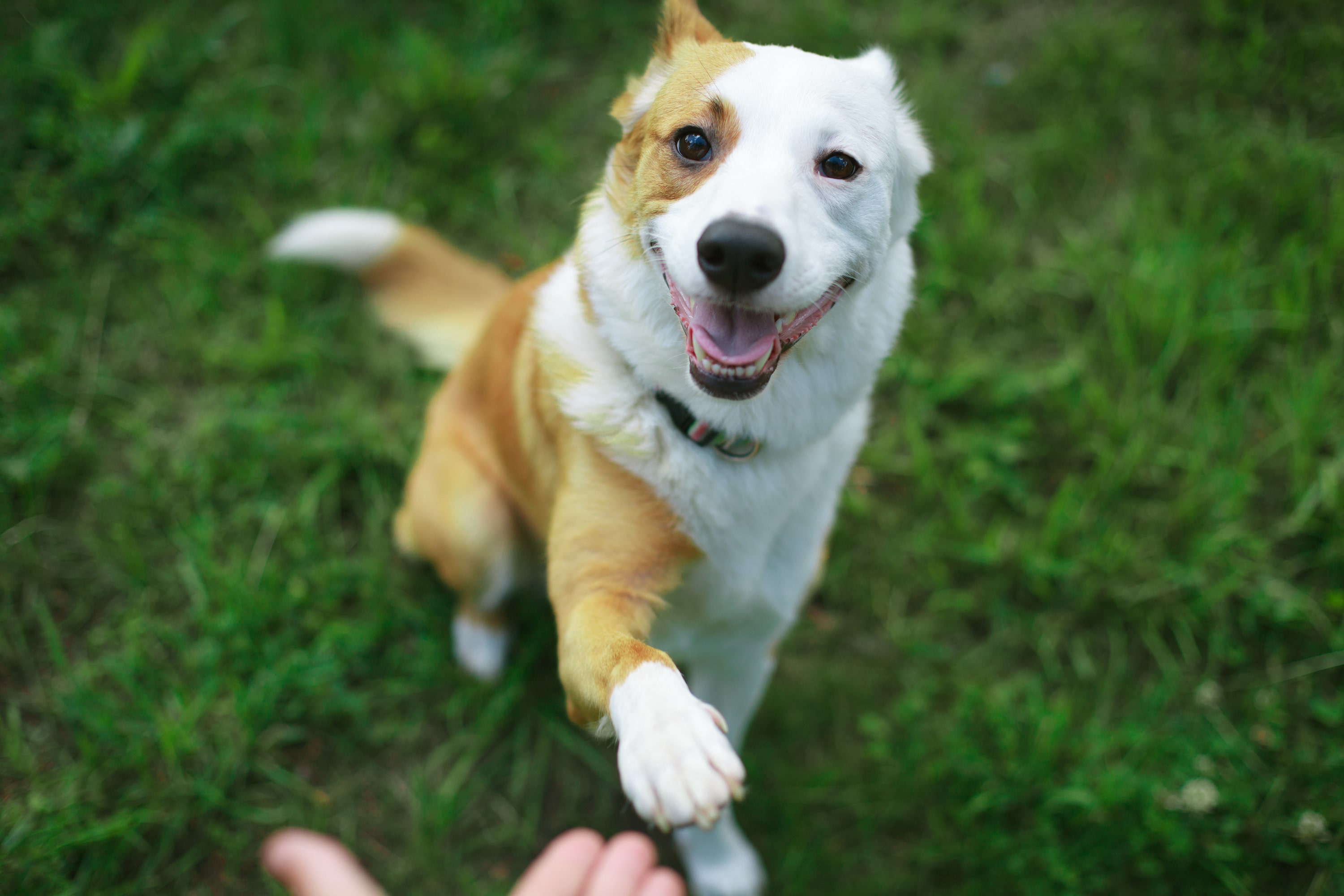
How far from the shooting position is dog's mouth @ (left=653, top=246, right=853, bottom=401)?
1.63 metres

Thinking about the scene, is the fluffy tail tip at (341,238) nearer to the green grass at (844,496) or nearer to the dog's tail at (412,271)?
the dog's tail at (412,271)

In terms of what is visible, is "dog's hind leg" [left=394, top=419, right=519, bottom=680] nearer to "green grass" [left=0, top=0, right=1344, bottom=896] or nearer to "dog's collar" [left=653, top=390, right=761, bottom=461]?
"green grass" [left=0, top=0, right=1344, bottom=896]

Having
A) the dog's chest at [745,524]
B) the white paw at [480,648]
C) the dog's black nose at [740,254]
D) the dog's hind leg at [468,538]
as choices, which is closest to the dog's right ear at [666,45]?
the dog's black nose at [740,254]

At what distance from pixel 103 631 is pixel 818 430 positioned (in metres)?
2.43

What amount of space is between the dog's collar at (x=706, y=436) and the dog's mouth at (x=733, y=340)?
21cm

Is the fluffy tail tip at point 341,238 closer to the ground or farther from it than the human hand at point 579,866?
farther from it

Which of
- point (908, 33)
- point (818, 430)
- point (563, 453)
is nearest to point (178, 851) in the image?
point (563, 453)

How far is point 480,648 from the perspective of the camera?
109 inches

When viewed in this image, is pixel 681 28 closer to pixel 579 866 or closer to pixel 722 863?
pixel 579 866

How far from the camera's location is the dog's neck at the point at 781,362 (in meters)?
1.81

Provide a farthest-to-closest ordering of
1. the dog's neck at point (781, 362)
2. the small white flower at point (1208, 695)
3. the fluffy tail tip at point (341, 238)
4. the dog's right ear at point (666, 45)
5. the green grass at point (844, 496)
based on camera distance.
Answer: the fluffy tail tip at point (341, 238) → the small white flower at point (1208, 695) → the green grass at point (844, 496) → the dog's right ear at point (666, 45) → the dog's neck at point (781, 362)

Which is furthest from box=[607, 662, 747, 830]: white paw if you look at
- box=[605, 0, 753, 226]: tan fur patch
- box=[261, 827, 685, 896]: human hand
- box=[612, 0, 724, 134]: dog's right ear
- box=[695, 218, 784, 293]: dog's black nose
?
box=[612, 0, 724, 134]: dog's right ear

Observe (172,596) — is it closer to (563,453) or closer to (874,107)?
(563,453)

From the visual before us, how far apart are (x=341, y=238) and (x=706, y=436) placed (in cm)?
179
